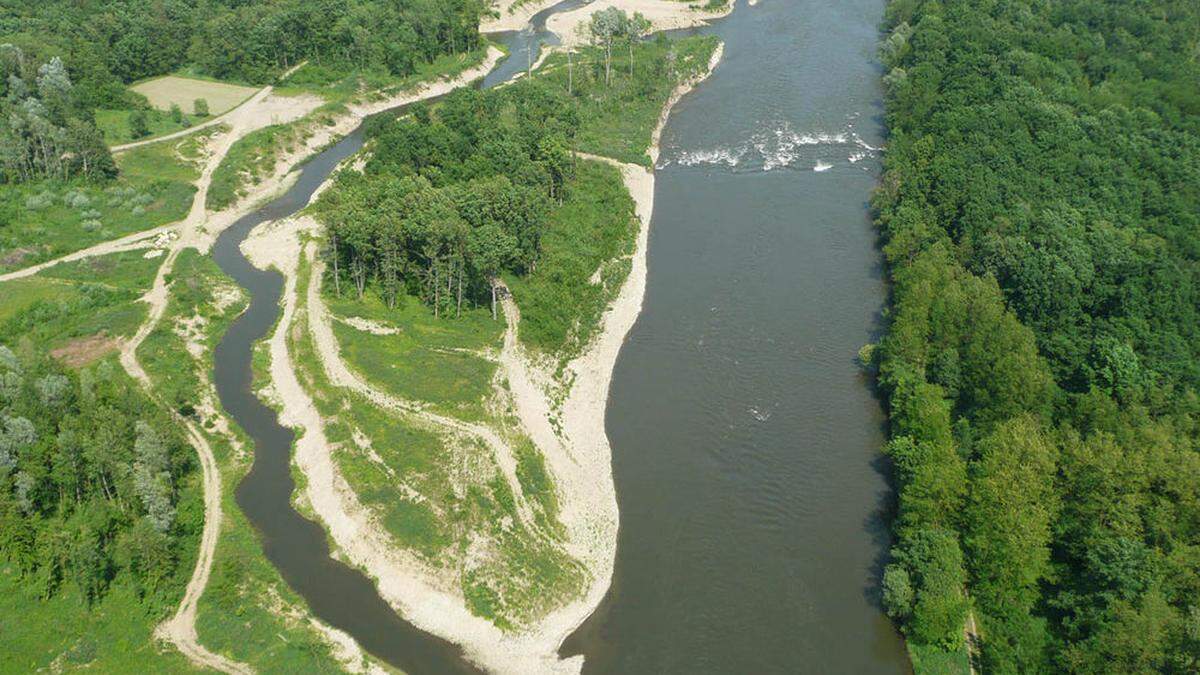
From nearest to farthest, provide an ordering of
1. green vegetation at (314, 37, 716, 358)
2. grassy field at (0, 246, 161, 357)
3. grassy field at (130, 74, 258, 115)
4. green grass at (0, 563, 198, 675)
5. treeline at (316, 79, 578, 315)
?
green grass at (0, 563, 198, 675) → grassy field at (0, 246, 161, 357) → treeline at (316, 79, 578, 315) → green vegetation at (314, 37, 716, 358) → grassy field at (130, 74, 258, 115)

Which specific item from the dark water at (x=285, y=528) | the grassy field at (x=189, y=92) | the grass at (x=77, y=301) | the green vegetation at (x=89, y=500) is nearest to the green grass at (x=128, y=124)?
the grassy field at (x=189, y=92)

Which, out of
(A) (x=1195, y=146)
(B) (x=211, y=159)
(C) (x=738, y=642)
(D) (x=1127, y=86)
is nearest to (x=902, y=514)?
(C) (x=738, y=642)

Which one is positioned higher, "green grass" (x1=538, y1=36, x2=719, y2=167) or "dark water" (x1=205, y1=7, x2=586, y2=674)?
"green grass" (x1=538, y1=36, x2=719, y2=167)

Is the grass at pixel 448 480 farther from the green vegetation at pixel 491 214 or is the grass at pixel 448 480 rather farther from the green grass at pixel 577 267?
the green vegetation at pixel 491 214

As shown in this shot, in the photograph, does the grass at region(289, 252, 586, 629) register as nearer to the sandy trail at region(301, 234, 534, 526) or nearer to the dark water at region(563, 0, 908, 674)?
the sandy trail at region(301, 234, 534, 526)

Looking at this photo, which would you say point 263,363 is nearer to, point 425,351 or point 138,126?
point 425,351

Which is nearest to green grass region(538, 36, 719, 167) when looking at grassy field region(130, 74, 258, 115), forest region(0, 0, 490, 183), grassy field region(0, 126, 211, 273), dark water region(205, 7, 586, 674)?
forest region(0, 0, 490, 183)

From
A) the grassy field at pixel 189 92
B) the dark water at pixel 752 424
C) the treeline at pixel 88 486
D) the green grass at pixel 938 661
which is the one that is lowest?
the green grass at pixel 938 661
